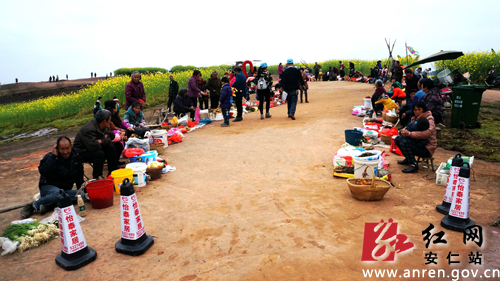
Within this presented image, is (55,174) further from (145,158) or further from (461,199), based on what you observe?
(461,199)

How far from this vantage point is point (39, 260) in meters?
3.34

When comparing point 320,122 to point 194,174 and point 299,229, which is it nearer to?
point 194,174

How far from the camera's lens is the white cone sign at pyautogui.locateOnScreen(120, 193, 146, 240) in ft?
10.8

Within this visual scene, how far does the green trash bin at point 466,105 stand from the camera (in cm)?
817

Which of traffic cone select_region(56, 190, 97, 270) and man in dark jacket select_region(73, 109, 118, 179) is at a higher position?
man in dark jacket select_region(73, 109, 118, 179)

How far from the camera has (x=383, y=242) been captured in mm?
3359

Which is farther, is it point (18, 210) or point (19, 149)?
point (19, 149)

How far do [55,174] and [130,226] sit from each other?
2.00 metres

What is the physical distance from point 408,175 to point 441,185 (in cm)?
58

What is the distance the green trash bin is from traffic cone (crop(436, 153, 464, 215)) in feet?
17.8

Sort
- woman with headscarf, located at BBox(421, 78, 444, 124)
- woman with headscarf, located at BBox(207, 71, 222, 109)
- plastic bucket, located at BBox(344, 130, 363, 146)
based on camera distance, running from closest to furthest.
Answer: plastic bucket, located at BBox(344, 130, 363, 146)
woman with headscarf, located at BBox(421, 78, 444, 124)
woman with headscarf, located at BBox(207, 71, 222, 109)

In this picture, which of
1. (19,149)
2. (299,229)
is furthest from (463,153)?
(19,149)

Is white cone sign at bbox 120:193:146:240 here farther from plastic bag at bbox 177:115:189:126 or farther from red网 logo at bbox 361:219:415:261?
plastic bag at bbox 177:115:189:126

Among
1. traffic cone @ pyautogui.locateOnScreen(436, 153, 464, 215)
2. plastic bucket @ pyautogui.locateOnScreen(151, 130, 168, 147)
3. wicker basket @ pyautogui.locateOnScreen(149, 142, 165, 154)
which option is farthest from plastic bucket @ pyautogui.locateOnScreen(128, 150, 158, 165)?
traffic cone @ pyautogui.locateOnScreen(436, 153, 464, 215)
